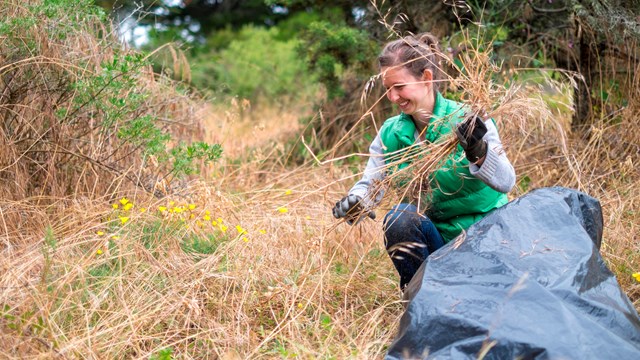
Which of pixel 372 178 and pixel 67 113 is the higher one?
pixel 67 113

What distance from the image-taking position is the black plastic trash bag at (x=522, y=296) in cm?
203

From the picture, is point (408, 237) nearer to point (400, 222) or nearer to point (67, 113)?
point (400, 222)

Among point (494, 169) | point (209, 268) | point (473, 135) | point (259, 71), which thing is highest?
point (473, 135)

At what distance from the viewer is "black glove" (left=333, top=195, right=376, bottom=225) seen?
2730mm

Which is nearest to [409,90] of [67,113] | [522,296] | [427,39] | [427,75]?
[427,75]

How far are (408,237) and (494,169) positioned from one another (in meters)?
0.41

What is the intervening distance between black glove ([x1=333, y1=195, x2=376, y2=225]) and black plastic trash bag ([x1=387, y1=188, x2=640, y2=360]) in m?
0.38

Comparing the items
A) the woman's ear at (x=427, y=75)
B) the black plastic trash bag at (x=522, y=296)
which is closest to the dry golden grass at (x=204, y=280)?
the black plastic trash bag at (x=522, y=296)

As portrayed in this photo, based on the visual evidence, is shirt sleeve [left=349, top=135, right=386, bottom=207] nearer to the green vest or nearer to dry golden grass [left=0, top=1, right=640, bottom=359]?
the green vest

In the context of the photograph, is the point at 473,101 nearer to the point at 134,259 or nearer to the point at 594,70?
the point at 134,259

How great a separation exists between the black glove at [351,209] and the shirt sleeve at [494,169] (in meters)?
0.42

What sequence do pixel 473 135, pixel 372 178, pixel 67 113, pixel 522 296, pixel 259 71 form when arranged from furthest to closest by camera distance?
pixel 259 71
pixel 67 113
pixel 372 178
pixel 473 135
pixel 522 296

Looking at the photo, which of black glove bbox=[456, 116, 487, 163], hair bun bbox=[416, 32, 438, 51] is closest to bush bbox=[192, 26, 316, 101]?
hair bun bbox=[416, 32, 438, 51]

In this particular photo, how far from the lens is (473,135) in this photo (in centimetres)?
241
